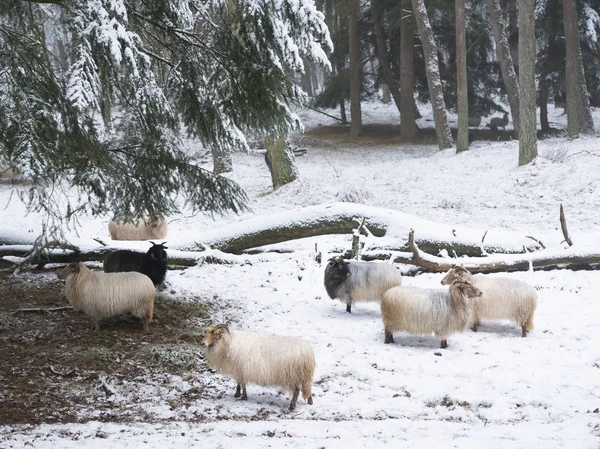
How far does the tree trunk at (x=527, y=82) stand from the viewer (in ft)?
60.4

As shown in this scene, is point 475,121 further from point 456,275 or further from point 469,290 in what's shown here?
point 469,290

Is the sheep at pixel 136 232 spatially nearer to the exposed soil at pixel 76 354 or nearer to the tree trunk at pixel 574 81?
the exposed soil at pixel 76 354

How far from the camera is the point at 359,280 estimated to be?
902 cm

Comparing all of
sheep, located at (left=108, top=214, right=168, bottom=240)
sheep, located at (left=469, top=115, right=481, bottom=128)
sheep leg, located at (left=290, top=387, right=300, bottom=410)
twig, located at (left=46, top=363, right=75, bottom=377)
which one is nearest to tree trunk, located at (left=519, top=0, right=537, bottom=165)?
sheep, located at (left=108, top=214, right=168, bottom=240)

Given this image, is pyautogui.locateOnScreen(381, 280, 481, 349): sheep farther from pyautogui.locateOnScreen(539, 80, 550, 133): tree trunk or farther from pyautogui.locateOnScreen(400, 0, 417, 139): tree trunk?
pyautogui.locateOnScreen(539, 80, 550, 133): tree trunk

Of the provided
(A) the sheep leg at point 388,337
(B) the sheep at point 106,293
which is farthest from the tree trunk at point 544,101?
(B) the sheep at point 106,293

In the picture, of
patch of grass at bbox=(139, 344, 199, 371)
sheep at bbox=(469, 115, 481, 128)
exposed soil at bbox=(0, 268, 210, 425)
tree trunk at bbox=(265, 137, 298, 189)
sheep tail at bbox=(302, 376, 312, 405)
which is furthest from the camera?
sheep at bbox=(469, 115, 481, 128)

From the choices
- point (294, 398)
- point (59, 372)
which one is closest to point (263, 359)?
point (294, 398)

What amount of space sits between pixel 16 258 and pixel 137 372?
4845 millimetres

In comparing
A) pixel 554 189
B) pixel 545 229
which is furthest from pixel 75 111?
pixel 554 189

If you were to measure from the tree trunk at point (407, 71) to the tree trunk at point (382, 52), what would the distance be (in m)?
0.56

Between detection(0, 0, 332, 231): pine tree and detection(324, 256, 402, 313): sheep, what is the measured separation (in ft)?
6.88

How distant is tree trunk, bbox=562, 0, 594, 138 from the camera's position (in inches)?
890

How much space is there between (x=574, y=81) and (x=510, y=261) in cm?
1562
